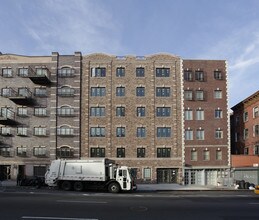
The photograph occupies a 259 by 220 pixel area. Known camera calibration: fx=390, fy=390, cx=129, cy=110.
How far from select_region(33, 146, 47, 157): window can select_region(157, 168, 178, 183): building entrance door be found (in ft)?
51.3

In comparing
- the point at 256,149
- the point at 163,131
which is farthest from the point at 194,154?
the point at 256,149

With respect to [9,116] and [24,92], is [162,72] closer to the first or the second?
→ [24,92]

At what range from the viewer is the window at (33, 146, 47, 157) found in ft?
173

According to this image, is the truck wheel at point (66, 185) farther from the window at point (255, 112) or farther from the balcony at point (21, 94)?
the window at point (255, 112)

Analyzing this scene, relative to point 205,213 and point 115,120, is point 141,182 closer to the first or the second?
point 115,120

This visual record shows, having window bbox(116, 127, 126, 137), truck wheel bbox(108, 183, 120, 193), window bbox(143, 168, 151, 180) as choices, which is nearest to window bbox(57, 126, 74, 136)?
window bbox(116, 127, 126, 137)

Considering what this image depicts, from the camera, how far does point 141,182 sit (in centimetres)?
5209

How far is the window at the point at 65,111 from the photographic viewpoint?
53.4 metres

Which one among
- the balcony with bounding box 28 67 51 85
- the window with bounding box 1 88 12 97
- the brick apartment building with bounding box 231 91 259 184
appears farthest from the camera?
the window with bounding box 1 88 12 97

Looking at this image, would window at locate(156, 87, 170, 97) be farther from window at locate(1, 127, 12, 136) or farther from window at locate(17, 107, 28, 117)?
window at locate(1, 127, 12, 136)

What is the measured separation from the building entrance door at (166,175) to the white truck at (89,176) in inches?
681

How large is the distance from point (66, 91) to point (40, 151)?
891 centimetres

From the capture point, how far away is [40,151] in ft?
174

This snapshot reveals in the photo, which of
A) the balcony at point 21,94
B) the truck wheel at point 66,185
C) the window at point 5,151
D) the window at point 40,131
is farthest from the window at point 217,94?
the window at point 5,151
